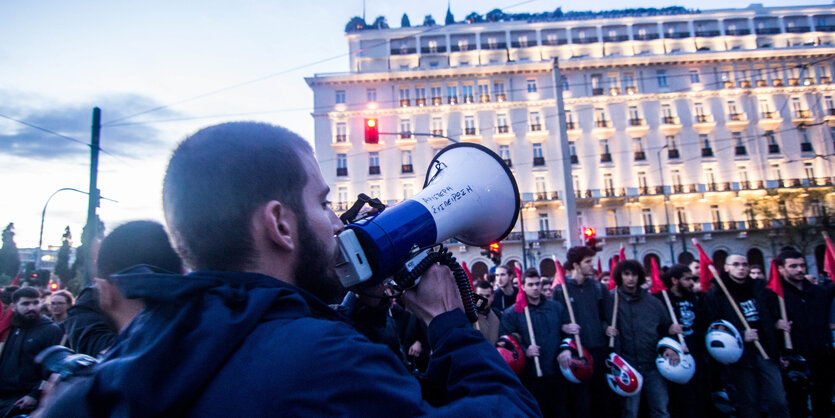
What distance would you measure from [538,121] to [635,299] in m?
30.6

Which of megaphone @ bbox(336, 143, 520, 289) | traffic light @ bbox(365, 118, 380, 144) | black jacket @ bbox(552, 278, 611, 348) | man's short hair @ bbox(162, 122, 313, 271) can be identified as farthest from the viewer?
traffic light @ bbox(365, 118, 380, 144)

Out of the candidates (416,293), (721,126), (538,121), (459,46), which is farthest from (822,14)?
(416,293)

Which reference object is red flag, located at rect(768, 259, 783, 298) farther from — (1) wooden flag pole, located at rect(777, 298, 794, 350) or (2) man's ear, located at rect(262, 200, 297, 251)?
(2) man's ear, located at rect(262, 200, 297, 251)

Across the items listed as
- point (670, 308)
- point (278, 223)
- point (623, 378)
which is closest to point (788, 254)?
point (670, 308)

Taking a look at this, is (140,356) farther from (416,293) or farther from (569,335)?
(569,335)

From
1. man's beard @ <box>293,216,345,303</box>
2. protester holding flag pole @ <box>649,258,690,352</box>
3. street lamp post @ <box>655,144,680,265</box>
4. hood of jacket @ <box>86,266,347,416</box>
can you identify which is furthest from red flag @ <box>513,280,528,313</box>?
street lamp post @ <box>655,144,680,265</box>

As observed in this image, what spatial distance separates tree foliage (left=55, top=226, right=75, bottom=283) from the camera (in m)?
45.8

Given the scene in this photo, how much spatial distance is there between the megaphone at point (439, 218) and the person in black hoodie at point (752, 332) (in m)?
5.19

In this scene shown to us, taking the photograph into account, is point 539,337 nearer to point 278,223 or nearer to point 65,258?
point 278,223

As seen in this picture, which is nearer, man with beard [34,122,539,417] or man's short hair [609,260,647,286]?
man with beard [34,122,539,417]

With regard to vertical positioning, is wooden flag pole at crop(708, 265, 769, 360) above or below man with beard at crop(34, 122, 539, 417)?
below

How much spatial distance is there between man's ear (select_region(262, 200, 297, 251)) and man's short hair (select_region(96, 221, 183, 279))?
54.5 inches

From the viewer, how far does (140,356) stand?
768 millimetres

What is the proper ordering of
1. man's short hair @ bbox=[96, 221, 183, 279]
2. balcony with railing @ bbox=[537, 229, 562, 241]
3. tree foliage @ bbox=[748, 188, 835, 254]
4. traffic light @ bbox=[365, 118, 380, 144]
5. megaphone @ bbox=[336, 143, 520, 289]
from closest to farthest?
1. megaphone @ bbox=[336, 143, 520, 289]
2. man's short hair @ bbox=[96, 221, 183, 279]
3. traffic light @ bbox=[365, 118, 380, 144]
4. tree foliage @ bbox=[748, 188, 835, 254]
5. balcony with railing @ bbox=[537, 229, 562, 241]
